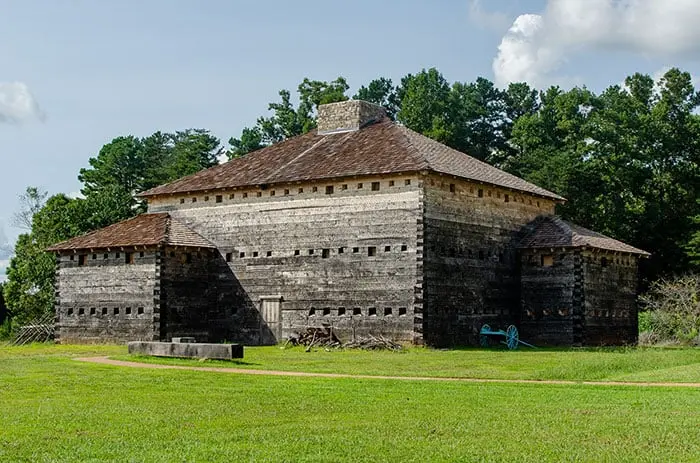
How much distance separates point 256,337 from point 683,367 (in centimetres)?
1967

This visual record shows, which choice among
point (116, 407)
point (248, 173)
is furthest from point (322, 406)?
point (248, 173)

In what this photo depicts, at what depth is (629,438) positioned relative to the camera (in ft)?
→ 46.2

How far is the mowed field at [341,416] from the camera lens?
1299 cm

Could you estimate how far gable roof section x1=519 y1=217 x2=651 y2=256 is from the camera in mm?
41219

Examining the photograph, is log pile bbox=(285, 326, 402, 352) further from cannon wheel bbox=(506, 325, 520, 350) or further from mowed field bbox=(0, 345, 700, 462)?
mowed field bbox=(0, 345, 700, 462)

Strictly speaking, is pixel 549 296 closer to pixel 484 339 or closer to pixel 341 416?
pixel 484 339

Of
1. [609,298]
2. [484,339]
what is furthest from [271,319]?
[609,298]

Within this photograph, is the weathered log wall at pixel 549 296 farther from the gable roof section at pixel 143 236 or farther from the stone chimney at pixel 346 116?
the gable roof section at pixel 143 236

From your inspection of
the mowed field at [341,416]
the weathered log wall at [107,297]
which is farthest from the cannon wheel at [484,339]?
the mowed field at [341,416]

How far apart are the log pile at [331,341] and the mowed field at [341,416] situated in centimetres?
967

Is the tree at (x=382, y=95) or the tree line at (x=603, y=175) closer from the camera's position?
the tree line at (x=603, y=175)

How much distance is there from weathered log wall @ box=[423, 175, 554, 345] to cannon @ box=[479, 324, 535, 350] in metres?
0.31

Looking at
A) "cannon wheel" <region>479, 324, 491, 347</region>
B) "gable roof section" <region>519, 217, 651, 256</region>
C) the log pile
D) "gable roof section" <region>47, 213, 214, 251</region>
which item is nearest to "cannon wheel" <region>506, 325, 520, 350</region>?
"cannon wheel" <region>479, 324, 491, 347</region>

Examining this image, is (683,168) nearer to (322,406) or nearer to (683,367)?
(683,367)
